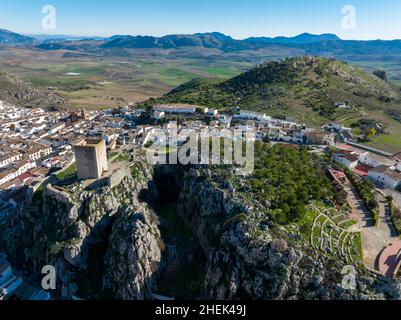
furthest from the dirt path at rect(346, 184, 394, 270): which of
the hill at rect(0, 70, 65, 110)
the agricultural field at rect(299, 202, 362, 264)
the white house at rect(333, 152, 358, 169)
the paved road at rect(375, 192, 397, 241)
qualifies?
the hill at rect(0, 70, 65, 110)

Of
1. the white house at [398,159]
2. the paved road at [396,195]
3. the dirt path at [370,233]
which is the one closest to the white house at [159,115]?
the white house at [398,159]

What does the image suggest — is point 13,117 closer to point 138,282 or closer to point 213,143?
point 213,143

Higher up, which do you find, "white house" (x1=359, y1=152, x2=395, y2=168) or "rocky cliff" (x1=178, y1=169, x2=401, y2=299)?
"white house" (x1=359, y1=152, x2=395, y2=168)

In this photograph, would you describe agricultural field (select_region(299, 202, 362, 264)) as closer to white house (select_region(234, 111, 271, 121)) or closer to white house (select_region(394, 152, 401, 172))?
white house (select_region(394, 152, 401, 172))

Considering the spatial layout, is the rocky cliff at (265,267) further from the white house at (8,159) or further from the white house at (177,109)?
the white house at (8,159)

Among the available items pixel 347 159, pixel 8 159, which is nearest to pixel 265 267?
pixel 347 159

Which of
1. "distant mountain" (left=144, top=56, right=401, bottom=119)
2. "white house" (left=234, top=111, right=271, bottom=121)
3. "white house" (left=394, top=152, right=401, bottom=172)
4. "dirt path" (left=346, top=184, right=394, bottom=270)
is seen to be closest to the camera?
"dirt path" (left=346, top=184, right=394, bottom=270)
